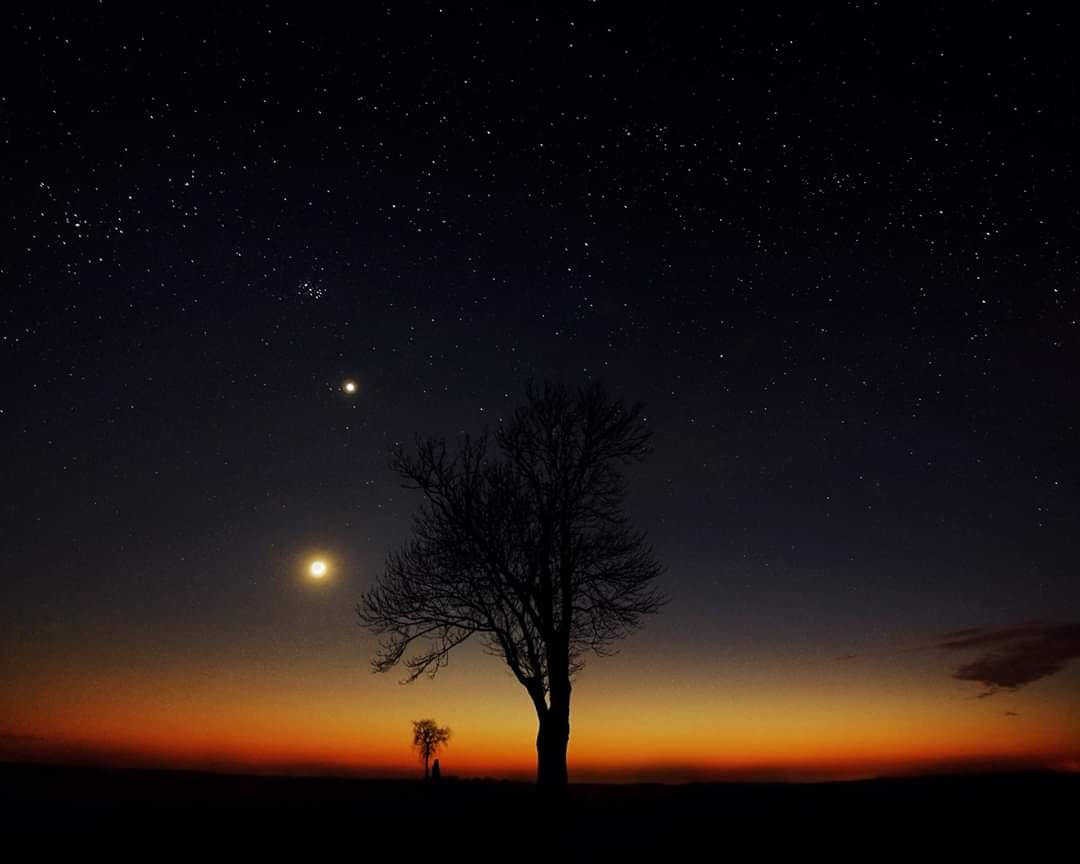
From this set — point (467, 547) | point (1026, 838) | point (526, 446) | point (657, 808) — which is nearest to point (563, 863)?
point (657, 808)

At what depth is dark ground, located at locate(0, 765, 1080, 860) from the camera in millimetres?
9891

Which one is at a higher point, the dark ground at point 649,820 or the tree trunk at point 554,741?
the tree trunk at point 554,741

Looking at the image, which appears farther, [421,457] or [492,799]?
[421,457]

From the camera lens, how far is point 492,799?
15555mm

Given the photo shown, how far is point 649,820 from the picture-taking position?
1229 cm

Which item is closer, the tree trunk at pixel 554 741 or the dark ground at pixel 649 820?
the dark ground at pixel 649 820

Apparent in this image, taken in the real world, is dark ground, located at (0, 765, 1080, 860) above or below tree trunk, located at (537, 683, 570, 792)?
below

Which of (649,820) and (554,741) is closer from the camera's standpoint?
(649,820)

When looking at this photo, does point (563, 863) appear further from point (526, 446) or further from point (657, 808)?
point (526, 446)

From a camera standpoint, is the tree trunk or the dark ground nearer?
the dark ground

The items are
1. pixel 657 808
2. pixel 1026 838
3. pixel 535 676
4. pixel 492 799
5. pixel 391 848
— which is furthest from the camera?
pixel 535 676

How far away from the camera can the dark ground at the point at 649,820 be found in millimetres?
9891

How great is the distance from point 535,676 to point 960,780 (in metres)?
8.87

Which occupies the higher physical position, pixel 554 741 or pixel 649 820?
pixel 554 741
